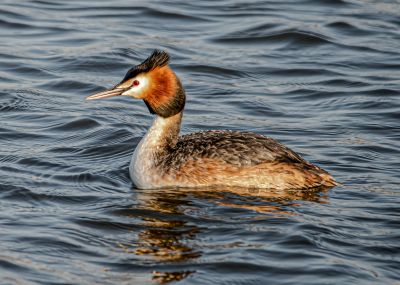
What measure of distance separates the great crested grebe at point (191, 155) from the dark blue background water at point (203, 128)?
0.52 ft

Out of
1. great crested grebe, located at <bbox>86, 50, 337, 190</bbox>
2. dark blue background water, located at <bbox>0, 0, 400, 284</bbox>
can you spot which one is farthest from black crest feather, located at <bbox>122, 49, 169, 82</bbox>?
dark blue background water, located at <bbox>0, 0, 400, 284</bbox>

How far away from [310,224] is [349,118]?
392cm

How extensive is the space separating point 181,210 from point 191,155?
80cm

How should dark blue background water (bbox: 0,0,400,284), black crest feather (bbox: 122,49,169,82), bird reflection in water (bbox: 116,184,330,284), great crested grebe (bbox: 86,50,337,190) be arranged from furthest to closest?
black crest feather (bbox: 122,49,169,82)
great crested grebe (bbox: 86,50,337,190)
bird reflection in water (bbox: 116,184,330,284)
dark blue background water (bbox: 0,0,400,284)

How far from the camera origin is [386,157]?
11.3 metres

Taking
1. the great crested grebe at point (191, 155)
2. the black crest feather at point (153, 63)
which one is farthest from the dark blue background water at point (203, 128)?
the black crest feather at point (153, 63)

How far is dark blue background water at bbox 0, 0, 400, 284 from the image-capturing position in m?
8.30

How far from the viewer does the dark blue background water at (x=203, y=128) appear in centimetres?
830

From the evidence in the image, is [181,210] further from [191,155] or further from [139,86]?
[139,86]

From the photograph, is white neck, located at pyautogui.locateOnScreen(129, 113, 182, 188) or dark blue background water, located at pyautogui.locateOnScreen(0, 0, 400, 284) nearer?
dark blue background water, located at pyautogui.locateOnScreen(0, 0, 400, 284)

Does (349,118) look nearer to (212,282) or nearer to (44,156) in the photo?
(44,156)

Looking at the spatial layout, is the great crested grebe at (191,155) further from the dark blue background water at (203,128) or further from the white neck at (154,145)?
the dark blue background water at (203,128)

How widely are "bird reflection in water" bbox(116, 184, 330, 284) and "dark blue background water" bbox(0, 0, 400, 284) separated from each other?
23 mm

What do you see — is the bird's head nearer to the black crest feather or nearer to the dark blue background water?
the black crest feather
